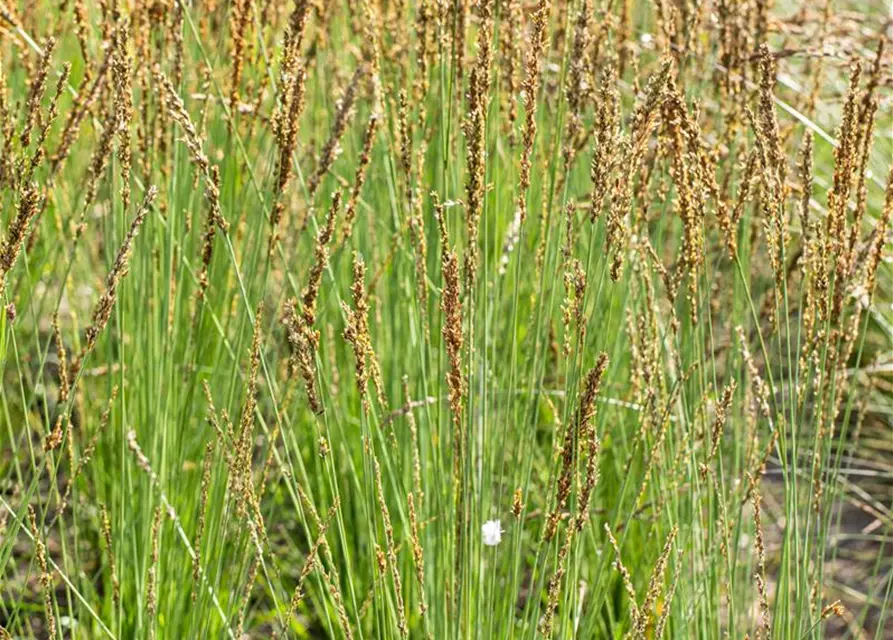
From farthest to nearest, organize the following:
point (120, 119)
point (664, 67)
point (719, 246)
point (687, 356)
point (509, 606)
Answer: point (719, 246)
point (687, 356)
point (509, 606)
point (120, 119)
point (664, 67)

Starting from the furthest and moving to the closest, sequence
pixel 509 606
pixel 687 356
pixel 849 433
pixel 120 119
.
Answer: pixel 849 433, pixel 687 356, pixel 509 606, pixel 120 119

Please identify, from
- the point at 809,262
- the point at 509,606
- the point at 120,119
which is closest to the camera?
the point at 120,119

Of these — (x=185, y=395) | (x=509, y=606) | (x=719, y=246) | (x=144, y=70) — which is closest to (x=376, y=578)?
(x=509, y=606)

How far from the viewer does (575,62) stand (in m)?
1.88

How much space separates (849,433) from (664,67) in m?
3.28

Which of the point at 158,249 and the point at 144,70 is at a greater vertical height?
the point at 144,70

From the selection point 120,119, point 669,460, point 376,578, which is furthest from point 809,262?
point 120,119

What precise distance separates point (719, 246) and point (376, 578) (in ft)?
6.54

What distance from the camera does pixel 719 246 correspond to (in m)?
3.52

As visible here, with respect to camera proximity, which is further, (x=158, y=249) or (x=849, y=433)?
(x=849, y=433)

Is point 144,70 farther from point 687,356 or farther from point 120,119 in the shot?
point 687,356

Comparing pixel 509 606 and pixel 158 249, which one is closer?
pixel 509 606

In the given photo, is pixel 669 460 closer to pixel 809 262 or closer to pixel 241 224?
pixel 809 262

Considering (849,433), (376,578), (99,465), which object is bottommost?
(849,433)
